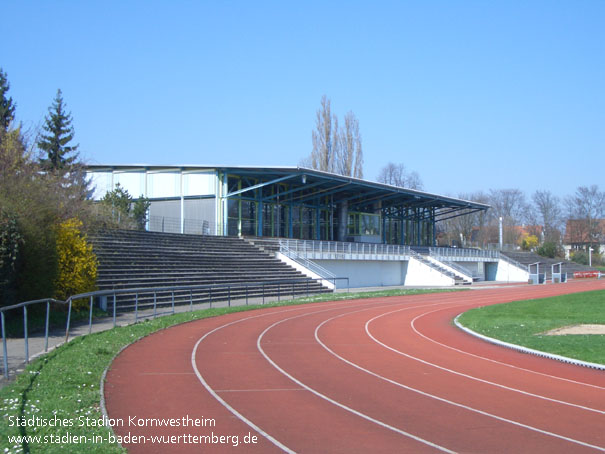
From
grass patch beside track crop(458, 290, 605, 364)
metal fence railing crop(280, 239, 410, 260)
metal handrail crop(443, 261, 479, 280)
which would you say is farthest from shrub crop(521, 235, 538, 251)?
grass patch beside track crop(458, 290, 605, 364)

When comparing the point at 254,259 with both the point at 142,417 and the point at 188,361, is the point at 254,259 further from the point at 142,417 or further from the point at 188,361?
the point at 142,417

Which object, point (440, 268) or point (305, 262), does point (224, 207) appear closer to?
point (305, 262)

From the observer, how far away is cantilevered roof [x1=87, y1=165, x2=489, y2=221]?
136ft

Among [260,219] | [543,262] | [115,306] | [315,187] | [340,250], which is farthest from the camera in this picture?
[543,262]

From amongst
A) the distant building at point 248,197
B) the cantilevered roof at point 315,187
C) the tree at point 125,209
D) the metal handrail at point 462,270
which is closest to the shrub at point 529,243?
the cantilevered roof at point 315,187

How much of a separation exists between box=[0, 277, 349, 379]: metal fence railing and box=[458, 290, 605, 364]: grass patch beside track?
1018 centimetres

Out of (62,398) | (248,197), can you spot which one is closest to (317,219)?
(248,197)

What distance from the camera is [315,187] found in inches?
1955

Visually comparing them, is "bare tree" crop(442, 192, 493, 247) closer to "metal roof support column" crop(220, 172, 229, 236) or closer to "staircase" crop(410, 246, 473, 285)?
"staircase" crop(410, 246, 473, 285)

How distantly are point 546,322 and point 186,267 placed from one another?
57.8 feet

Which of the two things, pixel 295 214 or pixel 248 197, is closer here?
pixel 248 197

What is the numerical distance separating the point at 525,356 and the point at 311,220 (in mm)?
39394

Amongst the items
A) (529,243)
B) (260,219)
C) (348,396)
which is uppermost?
(260,219)

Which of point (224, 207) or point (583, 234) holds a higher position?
point (224, 207)
